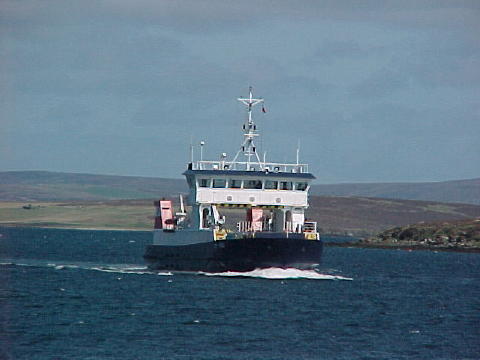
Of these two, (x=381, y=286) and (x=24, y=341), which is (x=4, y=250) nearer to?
(x=381, y=286)

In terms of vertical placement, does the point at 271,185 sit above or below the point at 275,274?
above

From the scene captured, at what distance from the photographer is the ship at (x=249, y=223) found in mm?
61219

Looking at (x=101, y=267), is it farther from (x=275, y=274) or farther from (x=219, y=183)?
(x=275, y=274)

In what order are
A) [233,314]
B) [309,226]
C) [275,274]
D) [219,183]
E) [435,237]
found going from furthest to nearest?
[435,237] < [309,226] < [219,183] < [275,274] < [233,314]

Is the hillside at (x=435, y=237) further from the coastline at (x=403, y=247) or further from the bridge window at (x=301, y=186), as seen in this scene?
the bridge window at (x=301, y=186)

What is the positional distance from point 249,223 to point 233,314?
18.7 meters

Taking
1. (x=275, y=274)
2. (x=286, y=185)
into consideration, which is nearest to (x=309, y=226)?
(x=286, y=185)

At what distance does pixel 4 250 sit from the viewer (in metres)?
102

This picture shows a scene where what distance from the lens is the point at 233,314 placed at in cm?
4600

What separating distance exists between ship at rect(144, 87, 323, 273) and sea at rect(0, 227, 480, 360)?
3.50 feet

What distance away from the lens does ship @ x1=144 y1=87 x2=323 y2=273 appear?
61219mm

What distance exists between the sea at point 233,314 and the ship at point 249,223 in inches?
42.0

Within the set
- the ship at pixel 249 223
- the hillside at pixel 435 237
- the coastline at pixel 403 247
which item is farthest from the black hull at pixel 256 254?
the coastline at pixel 403 247

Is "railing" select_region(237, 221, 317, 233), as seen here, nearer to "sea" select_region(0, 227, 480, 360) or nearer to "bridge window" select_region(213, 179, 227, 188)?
"bridge window" select_region(213, 179, 227, 188)
